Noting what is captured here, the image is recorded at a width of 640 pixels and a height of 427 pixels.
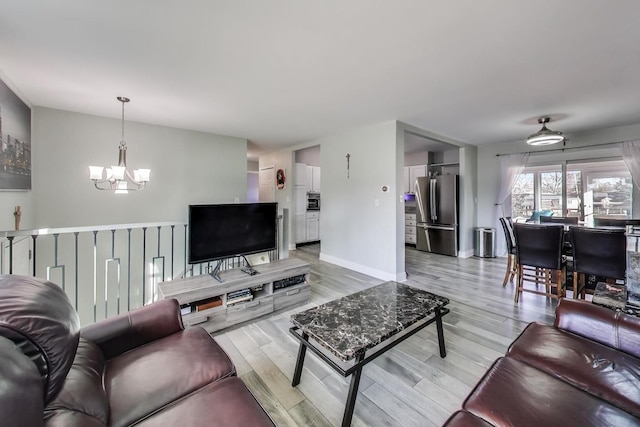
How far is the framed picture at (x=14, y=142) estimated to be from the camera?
2.34 metres

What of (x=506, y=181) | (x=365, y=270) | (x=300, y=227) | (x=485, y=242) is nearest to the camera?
(x=365, y=270)

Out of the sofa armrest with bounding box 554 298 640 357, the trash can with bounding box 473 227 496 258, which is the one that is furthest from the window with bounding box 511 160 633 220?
the sofa armrest with bounding box 554 298 640 357

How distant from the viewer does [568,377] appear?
1.23m

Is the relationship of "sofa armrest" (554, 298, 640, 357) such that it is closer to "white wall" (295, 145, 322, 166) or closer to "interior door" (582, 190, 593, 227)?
"interior door" (582, 190, 593, 227)

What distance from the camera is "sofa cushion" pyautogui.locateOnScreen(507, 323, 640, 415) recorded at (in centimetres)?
113

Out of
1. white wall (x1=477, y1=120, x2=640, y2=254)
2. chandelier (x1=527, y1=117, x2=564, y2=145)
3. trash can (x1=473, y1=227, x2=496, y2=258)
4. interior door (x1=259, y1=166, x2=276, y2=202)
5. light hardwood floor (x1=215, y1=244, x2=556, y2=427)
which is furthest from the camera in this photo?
interior door (x1=259, y1=166, x2=276, y2=202)

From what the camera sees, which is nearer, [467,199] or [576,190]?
[576,190]

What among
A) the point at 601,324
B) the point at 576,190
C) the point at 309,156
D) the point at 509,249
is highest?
the point at 309,156

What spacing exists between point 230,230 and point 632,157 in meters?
6.13

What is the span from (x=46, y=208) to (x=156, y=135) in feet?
5.61

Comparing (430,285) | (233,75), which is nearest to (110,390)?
(233,75)

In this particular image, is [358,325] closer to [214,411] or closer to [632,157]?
[214,411]

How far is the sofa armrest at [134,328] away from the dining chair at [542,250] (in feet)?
12.1

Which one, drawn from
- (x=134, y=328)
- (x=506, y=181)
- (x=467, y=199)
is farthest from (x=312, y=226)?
(x=134, y=328)
